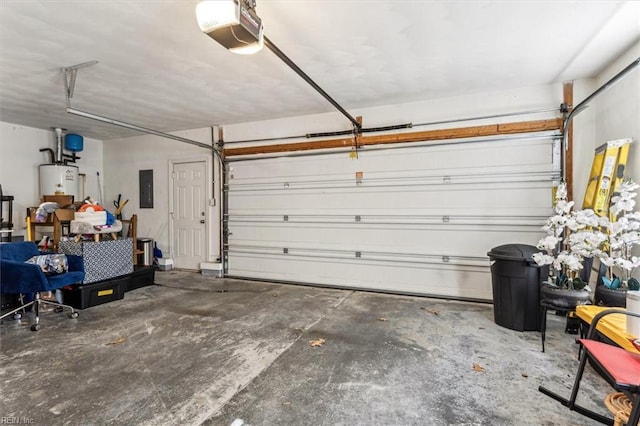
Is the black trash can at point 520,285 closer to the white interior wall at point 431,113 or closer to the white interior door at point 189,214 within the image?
the white interior wall at point 431,113

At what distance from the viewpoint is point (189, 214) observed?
6.30 meters

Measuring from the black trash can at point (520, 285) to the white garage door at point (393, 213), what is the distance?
970 millimetres

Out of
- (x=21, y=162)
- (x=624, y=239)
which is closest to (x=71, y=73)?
(x=21, y=162)

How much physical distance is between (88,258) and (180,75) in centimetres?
260

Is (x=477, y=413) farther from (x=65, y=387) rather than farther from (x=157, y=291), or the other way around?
(x=157, y=291)

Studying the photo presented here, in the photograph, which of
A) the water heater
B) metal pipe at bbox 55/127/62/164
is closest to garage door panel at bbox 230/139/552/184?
the water heater

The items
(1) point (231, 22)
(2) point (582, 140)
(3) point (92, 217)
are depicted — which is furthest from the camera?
(3) point (92, 217)

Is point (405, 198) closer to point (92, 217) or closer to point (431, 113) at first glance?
point (431, 113)

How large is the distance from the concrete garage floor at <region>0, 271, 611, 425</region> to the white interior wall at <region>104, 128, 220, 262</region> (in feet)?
8.73

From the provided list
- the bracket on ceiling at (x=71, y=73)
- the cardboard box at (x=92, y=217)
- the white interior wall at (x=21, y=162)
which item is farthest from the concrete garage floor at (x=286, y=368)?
the white interior wall at (x=21, y=162)

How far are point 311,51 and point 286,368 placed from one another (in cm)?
295

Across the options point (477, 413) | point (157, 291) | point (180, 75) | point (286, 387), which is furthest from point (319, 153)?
point (477, 413)

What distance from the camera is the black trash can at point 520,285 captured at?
320cm

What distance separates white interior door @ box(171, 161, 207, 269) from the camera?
6.17m
